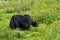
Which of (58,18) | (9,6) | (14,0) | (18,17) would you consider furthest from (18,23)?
(14,0)

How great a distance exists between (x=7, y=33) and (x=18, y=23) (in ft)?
5.88

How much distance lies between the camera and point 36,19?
12.4 m

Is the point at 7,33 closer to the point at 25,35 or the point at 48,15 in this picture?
the point at 25,35

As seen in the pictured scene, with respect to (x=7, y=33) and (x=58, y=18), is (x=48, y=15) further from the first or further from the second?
(x=7, y=33)

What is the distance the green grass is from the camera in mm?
9359

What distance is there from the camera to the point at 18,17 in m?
11.0

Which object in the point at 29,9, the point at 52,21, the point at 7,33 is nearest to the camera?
the point at 7,33

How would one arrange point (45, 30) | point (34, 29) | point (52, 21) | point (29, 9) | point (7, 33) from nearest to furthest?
1. point (7, 33)
2. point (45, 30)
3. point (34, 29)
4. point (52, 21)
5. point (29, 9)

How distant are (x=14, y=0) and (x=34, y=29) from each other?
774cm

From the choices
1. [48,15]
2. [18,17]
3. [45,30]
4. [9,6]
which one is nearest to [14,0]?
[9,6]

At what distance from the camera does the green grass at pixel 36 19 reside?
30.7 ft

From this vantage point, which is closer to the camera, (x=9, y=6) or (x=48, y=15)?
(x=48, y=15)

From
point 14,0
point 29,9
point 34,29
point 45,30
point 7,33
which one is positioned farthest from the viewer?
point 14,0

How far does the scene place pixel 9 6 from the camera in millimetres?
15938
